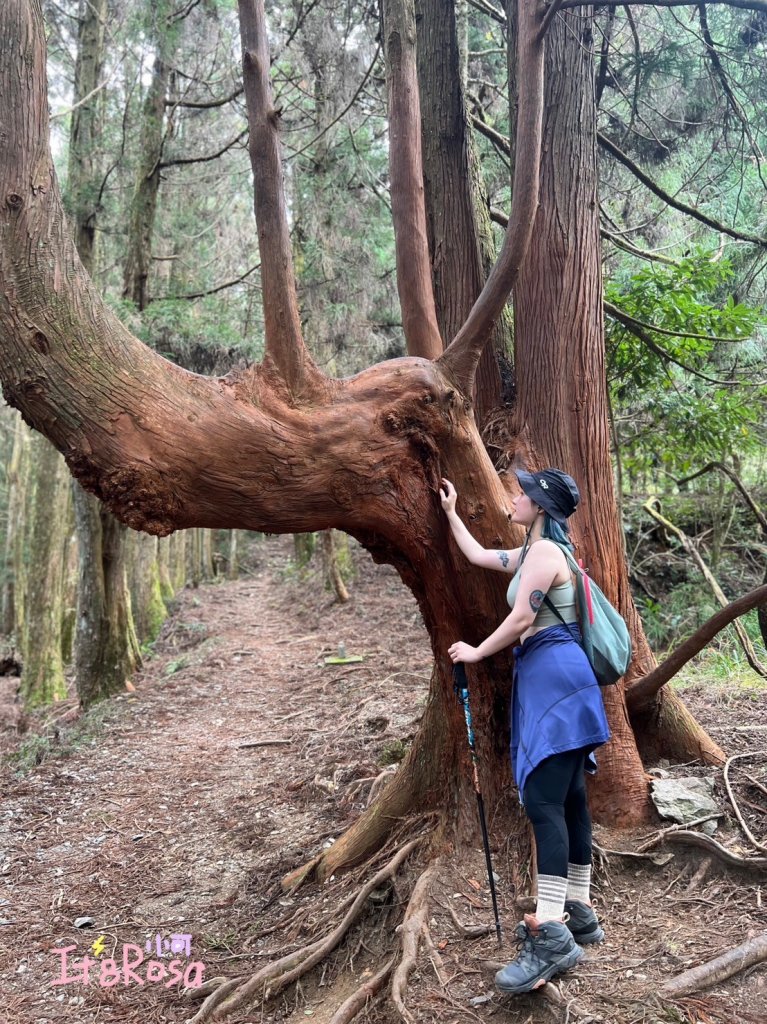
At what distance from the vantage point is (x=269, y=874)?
484cm

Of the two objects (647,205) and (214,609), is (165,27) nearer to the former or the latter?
(647,205)

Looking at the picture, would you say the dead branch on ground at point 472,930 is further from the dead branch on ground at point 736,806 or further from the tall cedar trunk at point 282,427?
the dead branch on ground at point 736,806

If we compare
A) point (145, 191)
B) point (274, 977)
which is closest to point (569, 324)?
point (274, 977)

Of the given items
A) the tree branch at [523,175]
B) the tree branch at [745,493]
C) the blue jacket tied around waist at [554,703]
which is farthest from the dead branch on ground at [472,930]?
the tree branch at [745,493]

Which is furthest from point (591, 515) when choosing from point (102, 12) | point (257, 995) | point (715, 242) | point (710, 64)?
point (102, 12)

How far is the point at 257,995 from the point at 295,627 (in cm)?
1080

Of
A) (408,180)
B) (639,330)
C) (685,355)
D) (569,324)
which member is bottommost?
(569,324)

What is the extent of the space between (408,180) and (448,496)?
1.85 m

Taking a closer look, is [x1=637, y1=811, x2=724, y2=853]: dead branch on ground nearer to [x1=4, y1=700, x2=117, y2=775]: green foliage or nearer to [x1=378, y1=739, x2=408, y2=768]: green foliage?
[x1=378, y1=739, x2=408, y2=768]: green foliage

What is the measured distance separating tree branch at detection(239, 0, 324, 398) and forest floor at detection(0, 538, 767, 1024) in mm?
2688

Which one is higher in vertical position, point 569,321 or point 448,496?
point 569,321

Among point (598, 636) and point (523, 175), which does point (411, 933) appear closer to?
point (598, 636)

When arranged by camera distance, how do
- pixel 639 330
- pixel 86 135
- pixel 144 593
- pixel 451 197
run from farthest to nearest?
pixel 144 593
pixel 86 135
pixel 639 330
pixel 451 197

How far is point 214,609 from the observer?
1841 centimetres
